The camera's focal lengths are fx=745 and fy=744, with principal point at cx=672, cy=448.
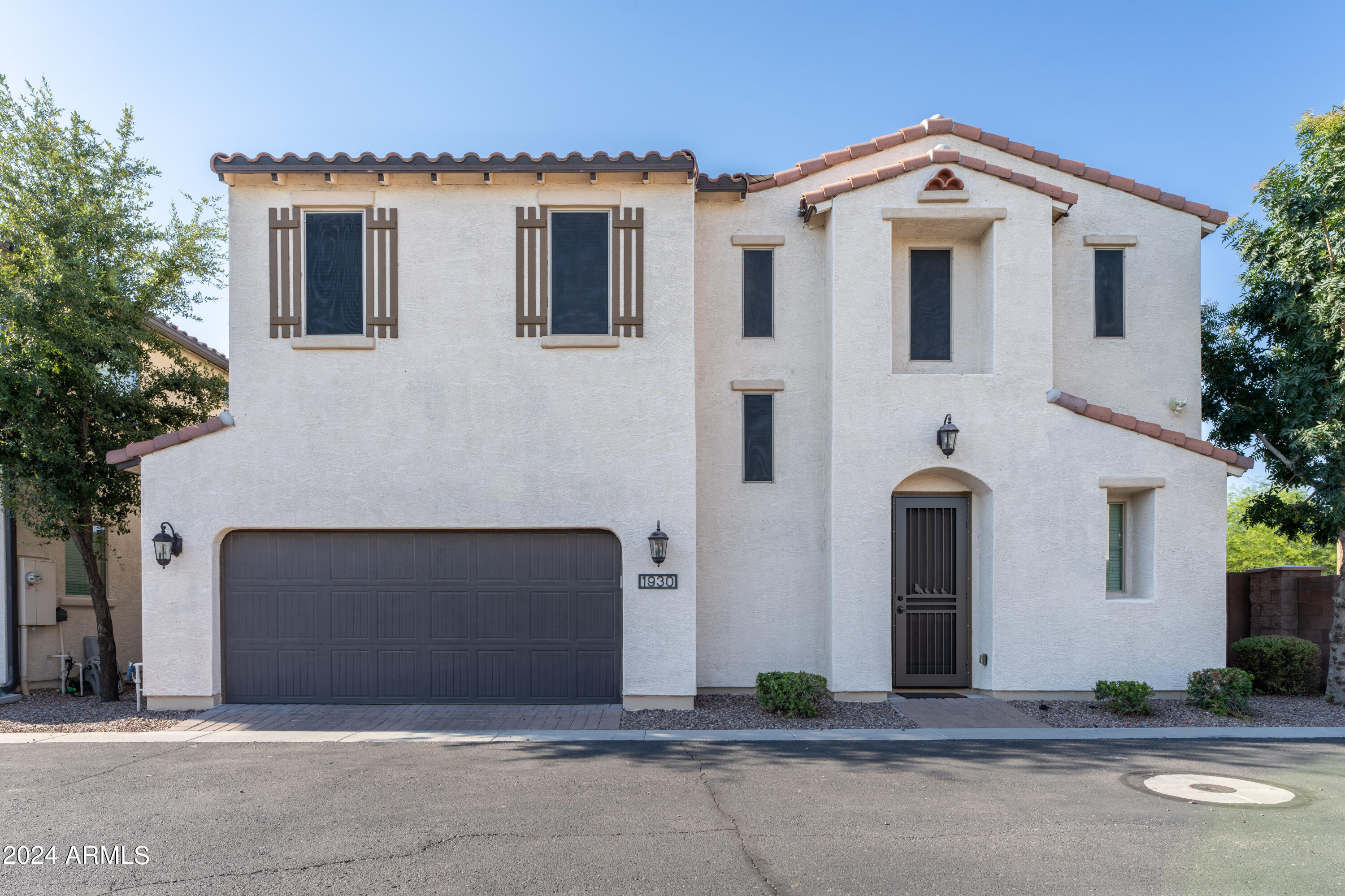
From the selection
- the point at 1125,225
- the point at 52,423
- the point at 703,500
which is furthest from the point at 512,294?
the point at 1125,225

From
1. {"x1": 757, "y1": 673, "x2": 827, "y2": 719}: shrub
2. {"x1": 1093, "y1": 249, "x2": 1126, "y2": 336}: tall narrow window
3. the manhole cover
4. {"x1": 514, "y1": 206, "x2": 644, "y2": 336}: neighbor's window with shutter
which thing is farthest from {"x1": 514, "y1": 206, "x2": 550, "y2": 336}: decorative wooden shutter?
the manhole cover

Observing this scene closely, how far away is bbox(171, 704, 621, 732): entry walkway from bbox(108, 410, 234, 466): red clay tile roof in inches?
130

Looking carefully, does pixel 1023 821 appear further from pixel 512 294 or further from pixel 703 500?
pixel 512 294

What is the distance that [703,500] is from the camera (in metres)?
10.1

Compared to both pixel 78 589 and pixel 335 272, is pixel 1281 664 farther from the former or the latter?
pixel 78 589

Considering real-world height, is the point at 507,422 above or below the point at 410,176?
below

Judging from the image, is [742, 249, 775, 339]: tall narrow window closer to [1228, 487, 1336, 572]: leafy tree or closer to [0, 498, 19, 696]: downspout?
[0, 498, 19, 696]: downspout

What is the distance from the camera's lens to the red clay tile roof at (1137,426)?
31.4 feet

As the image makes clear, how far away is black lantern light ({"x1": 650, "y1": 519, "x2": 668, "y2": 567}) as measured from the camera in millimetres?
9070

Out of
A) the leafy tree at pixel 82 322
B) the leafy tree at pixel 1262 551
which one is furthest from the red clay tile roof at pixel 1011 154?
the leafy tree at pixel 1262 551

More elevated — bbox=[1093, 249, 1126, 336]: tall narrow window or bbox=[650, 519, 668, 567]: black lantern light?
bbox=[1093, 249, 1126, 336]: tall narrow window

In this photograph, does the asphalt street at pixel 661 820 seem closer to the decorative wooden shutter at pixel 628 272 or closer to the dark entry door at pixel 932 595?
the dark entry door at pixel 932 595

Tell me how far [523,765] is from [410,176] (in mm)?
7172

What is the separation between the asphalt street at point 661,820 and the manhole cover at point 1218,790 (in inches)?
7.2
